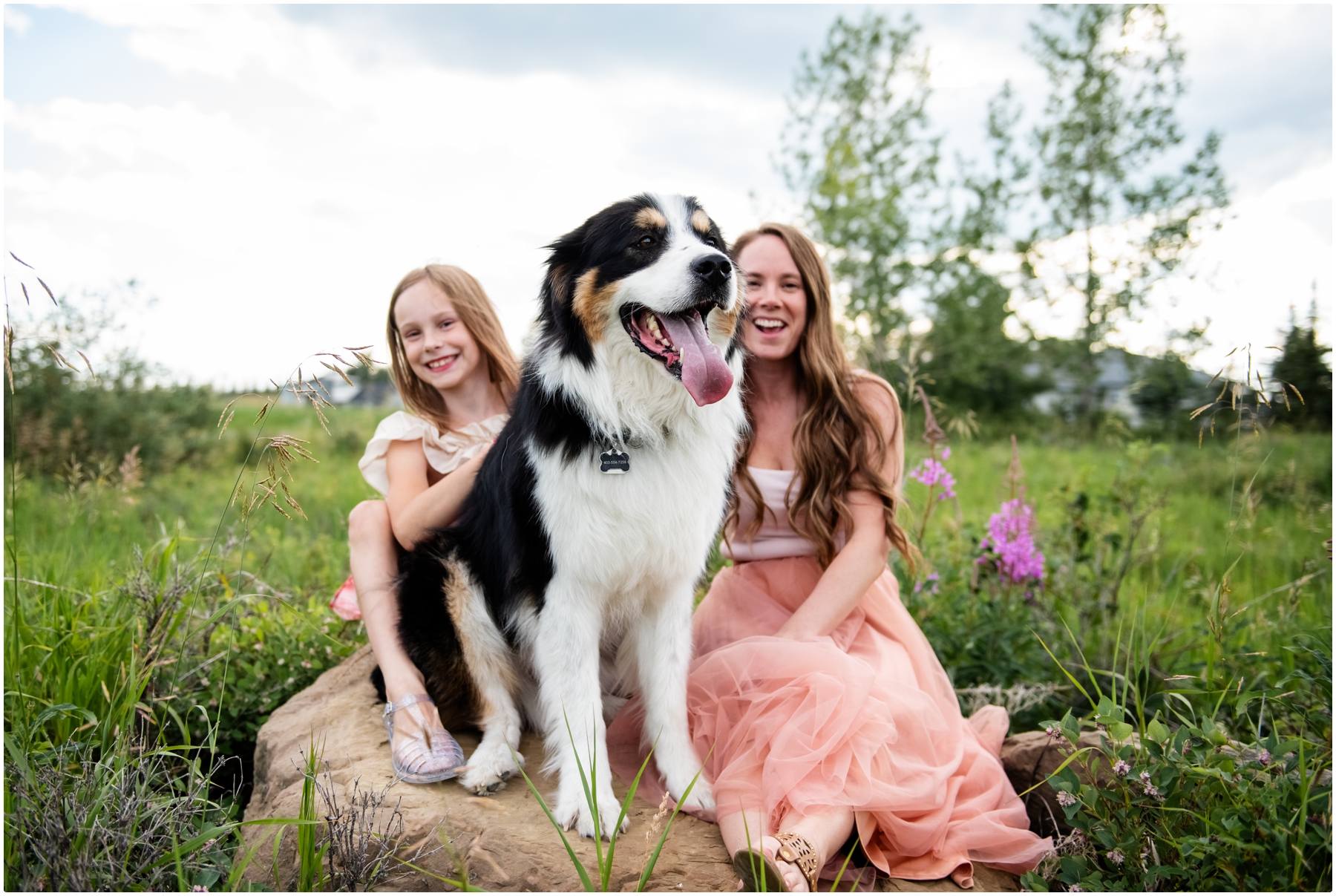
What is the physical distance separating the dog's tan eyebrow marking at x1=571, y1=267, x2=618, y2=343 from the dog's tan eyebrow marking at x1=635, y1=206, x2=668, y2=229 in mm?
194

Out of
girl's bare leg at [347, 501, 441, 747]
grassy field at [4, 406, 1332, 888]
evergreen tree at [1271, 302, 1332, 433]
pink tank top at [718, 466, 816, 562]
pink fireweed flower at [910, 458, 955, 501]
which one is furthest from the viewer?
evergreen tree at [1271, 302, 1332, 433]

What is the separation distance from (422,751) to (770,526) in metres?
1.53

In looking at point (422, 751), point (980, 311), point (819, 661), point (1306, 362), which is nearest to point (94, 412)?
point (422, 751)

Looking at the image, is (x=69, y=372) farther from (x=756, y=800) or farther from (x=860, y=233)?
(x=860, y=233)

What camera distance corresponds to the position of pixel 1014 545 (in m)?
3.59

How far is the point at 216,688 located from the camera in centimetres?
295

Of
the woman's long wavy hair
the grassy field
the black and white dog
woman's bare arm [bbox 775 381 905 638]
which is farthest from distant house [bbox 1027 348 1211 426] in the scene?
the black and white dog

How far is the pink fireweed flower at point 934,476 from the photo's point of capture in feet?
11.6

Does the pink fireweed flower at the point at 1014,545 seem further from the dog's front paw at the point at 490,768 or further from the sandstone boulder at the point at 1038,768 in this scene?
the dog's front paw at the point at 490,768

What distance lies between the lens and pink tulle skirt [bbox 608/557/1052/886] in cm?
222

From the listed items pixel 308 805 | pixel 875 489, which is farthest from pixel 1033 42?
pixel 308 805

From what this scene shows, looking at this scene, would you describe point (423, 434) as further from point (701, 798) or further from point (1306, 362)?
point (1306, 362)

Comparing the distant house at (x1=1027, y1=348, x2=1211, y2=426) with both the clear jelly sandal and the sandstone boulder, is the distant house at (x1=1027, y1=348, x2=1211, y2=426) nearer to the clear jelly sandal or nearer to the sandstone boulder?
the sandstone boulder

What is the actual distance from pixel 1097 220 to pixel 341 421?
13207 millimetres
